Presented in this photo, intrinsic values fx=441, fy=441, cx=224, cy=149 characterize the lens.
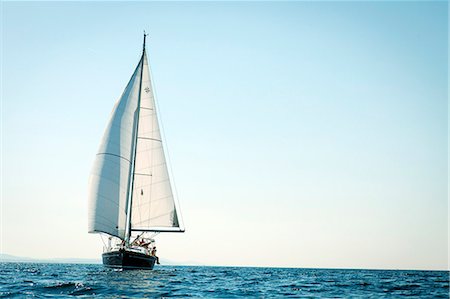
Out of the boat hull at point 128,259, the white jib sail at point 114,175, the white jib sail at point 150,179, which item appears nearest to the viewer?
the boat hull at point 128,259

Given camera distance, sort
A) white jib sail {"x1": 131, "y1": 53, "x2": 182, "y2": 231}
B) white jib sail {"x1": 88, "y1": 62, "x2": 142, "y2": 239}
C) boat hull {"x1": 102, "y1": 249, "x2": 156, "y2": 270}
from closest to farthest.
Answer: boat hull {"x1": 102, "y1": 249, "x2": 156, "y2": 270} < white jib sail {"x1": 88, "y1": 62, "x2": 142, "y2": 239} < white jib sail {"x1": 131, "y1": 53, "x2": 182, "y2": 231}

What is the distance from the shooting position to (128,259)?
42.2 meters

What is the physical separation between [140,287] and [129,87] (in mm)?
24557

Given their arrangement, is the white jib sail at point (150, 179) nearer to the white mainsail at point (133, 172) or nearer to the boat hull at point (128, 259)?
the white mainsail at point (133, 172)

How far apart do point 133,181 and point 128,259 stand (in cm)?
799

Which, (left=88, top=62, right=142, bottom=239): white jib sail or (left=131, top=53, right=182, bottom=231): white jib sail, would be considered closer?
(left=88, top=62, right=142, bottom=239): white jib sail

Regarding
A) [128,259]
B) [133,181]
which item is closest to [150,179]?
[133,181]

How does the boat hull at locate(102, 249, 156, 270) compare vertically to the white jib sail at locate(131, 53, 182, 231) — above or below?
below

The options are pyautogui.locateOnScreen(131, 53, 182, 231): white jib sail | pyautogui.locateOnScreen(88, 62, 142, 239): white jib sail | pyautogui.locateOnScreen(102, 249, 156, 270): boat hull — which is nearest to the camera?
pyautogui.locateOnScreen(102, 249, 156, 270): boat hull

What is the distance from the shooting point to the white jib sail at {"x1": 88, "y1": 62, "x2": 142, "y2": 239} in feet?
139

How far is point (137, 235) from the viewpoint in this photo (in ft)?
151

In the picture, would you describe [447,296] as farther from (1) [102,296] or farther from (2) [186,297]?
(1) [102,296]

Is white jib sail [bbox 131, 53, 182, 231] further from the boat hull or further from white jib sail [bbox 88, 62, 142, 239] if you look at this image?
the boat hull

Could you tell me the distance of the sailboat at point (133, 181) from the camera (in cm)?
4244
